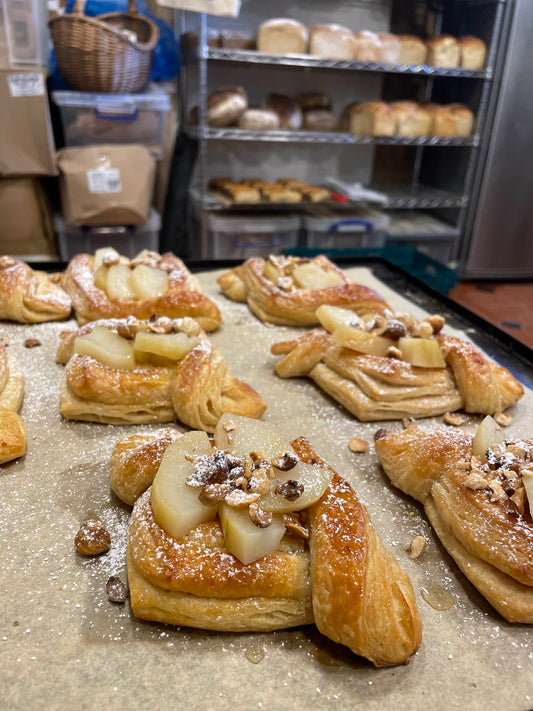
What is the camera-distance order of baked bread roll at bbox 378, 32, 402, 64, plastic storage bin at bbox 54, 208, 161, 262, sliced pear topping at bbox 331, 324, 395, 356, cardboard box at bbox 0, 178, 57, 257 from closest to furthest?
sliced pear topping at bbox 331, 324, 395, 356 → cardboard box at bbox 0, 178, 57, 257 → plastic storage bin at bbox 54, 208, 161, 262 → baked bread roll at bbox 378, 32, 402, 64

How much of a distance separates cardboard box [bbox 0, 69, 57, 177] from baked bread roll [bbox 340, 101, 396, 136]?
238 cm

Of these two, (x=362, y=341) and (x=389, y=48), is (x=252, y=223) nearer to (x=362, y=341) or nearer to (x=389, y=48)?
(x=389, y=48)

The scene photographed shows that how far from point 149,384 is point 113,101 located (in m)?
2.45

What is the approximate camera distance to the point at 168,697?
3.27ft

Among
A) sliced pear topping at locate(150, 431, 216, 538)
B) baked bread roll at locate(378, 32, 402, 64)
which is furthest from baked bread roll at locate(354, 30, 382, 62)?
sliced pear topping at locate(150, 431, 216, 538)

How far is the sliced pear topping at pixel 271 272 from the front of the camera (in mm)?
2611

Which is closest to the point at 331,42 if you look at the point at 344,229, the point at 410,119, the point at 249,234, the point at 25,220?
the point at 410,119

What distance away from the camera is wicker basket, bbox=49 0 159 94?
3.16 metres

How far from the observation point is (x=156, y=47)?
13.3 feet

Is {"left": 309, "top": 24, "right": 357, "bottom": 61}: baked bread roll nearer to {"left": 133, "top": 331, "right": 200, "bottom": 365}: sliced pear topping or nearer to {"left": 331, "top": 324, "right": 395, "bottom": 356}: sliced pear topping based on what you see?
{"left": 331, "top": 324, "right": 395, "bottom": 356}: sliced pear topping

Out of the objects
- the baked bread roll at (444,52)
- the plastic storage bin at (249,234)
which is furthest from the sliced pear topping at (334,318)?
the baked bread roll at (444,52)

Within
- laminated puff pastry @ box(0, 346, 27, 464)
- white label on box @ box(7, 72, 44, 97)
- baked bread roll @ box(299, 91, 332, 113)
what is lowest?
laminated puff pastry @ box(0, 346, 27, 464)

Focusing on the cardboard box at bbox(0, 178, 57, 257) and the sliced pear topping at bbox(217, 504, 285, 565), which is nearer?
the sliced pear topping at bbox(217, 504, 285, 565)

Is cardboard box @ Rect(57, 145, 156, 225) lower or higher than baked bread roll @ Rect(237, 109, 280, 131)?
lower
